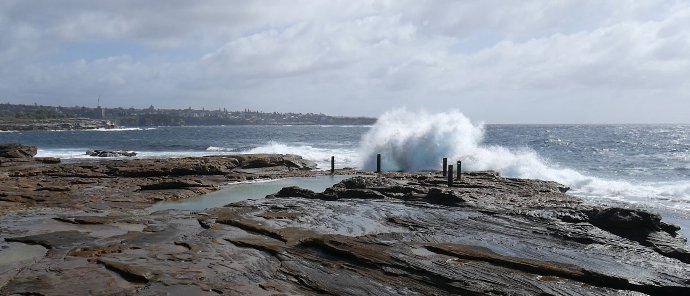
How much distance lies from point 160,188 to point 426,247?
623 inches

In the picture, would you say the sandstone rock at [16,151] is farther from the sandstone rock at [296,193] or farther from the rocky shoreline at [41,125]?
the rocky shoreline at [41,125]

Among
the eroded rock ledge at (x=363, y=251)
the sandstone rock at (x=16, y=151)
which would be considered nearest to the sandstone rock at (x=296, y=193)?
the eroded rock ledge at (x=363, y=251)

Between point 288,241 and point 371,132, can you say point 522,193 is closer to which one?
point 288,241

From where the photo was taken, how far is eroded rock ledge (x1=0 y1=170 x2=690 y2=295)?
9438 millimetres

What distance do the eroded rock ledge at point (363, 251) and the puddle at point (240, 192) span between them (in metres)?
2.88

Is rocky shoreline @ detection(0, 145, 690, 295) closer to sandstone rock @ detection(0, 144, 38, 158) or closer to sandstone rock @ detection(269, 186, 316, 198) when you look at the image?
sandstone rock @ detection(269, 186, 316, 198)

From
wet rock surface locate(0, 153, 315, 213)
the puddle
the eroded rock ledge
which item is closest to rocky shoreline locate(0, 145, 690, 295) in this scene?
the eroded rock ledge

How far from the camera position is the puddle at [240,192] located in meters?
20.1

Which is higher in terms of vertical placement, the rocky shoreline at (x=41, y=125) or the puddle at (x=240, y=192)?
the rocky shoreline at (x=41, y=125)

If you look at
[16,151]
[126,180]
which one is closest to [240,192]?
[126,180]

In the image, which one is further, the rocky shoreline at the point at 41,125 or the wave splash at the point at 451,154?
the rocky shoreline at the point at 41,125

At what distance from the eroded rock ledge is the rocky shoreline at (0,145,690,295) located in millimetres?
40

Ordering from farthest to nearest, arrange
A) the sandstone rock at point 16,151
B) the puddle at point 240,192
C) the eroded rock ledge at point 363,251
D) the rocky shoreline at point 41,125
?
1. the rocky shoreline at point 41,125
2. the sandstone rock at point 16,151
3. the puddle at point 240,192
4. the eroded rock ledge at point 363,251

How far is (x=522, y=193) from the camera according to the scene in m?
20.6
